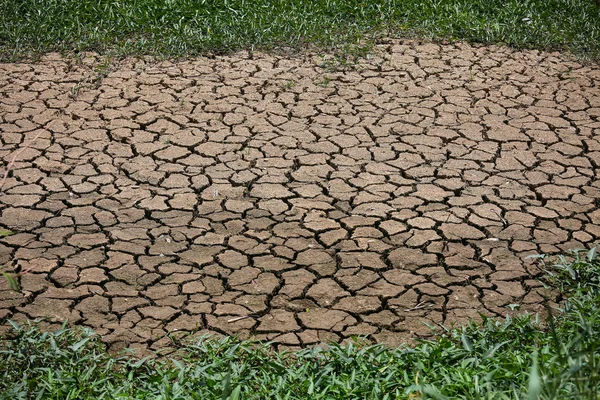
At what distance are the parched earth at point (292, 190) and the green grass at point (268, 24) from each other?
38cm

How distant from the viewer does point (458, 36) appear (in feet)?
28.2

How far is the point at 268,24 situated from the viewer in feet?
28.0

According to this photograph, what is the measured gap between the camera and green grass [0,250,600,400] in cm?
341

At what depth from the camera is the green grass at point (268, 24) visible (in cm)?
818

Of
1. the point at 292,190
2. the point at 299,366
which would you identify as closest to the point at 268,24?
the point at 292,190

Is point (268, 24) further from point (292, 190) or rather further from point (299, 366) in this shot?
point (299, 366)

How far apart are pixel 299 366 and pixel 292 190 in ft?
6.31

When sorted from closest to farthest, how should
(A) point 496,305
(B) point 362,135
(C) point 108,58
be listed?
(A) point 496,305
(B) point 362,135
(C) point 108,58

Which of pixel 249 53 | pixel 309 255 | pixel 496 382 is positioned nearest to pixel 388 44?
pixel 249 53

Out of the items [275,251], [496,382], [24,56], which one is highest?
[496,382]

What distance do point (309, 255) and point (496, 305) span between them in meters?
1.07

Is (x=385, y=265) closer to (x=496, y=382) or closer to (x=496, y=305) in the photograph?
(x=496, y=305)

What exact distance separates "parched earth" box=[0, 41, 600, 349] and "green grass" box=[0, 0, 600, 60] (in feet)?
1.24

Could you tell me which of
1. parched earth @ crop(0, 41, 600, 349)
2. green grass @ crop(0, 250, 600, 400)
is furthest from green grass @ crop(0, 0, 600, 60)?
green grass @ crop(0, 250, 600, 400)
